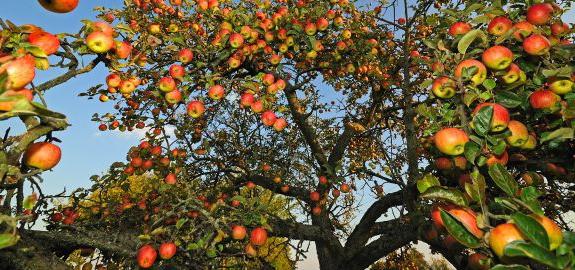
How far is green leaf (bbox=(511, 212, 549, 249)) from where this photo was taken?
1453 millimetres

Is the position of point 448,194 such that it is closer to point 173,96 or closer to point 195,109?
point 173,96

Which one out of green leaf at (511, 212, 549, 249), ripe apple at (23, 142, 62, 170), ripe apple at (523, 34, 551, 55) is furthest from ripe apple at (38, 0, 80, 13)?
ripe apple at (523, 34, 551, 55)

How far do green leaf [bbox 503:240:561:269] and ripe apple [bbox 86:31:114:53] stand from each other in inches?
119

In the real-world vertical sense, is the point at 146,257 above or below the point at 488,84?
below

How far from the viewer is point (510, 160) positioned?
2.97 metres

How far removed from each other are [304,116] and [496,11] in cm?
567

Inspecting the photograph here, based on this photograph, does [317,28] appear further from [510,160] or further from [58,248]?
[58,248]

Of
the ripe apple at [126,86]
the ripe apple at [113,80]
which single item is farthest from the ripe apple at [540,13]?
the ripe apple at [113,80]

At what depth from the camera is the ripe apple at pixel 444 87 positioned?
8.07 feet

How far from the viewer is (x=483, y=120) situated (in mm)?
2105

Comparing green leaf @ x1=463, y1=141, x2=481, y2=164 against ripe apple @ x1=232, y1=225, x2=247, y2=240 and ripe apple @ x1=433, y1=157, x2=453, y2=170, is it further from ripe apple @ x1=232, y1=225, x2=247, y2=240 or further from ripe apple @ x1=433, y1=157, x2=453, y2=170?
ripe apple @ x1=232, y1=225, x2=247, y2=240

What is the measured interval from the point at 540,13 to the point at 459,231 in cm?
203

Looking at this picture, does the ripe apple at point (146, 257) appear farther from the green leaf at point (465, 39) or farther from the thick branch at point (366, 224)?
the thick branch at point (366, 224)

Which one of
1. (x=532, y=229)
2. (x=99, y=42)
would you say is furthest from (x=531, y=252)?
(x=99, y=42)
